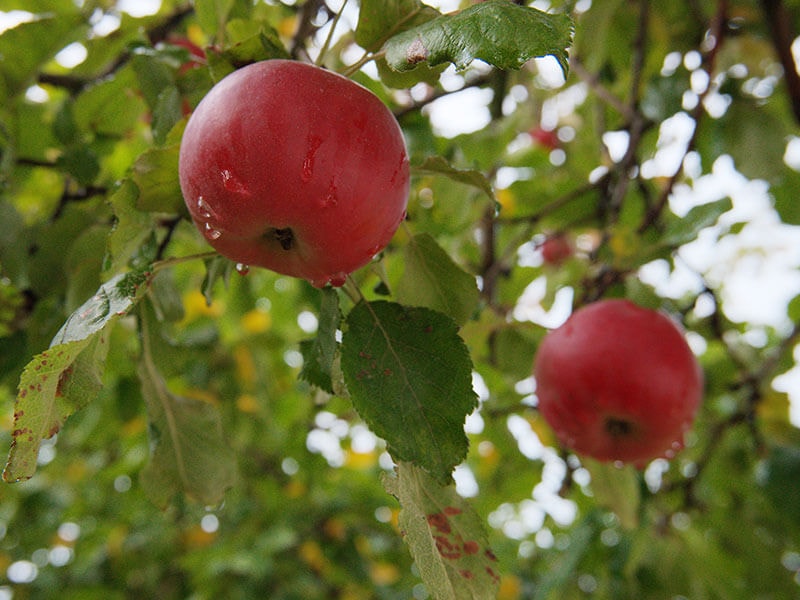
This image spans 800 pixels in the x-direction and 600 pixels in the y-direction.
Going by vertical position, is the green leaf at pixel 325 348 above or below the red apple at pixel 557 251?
above

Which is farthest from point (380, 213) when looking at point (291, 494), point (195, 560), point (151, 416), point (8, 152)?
point (291, 494)

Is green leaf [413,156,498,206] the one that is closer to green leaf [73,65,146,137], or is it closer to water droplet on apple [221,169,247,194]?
water droplet on apple [221,169,247,194]

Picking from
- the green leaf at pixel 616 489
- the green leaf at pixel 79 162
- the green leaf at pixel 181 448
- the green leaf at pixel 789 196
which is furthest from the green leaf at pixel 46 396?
the green leaf at pixel 789 196

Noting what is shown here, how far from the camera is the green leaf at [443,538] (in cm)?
57

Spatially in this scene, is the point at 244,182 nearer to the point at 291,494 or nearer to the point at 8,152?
the point at 8,152

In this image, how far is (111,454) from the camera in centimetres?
254

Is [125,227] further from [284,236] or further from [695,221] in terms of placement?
[695,221]

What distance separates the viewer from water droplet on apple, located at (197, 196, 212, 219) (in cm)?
57

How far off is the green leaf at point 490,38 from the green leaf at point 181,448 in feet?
1.59

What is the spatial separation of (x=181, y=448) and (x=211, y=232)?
14.9 inches

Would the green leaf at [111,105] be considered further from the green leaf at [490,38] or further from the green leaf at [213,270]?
the green leaf at [490,38]

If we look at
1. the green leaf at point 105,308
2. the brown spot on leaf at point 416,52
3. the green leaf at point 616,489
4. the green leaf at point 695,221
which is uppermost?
the brown spot on leaf at point 416,52

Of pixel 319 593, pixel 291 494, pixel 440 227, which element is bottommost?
pixel 319 593

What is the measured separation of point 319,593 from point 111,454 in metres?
0.95
